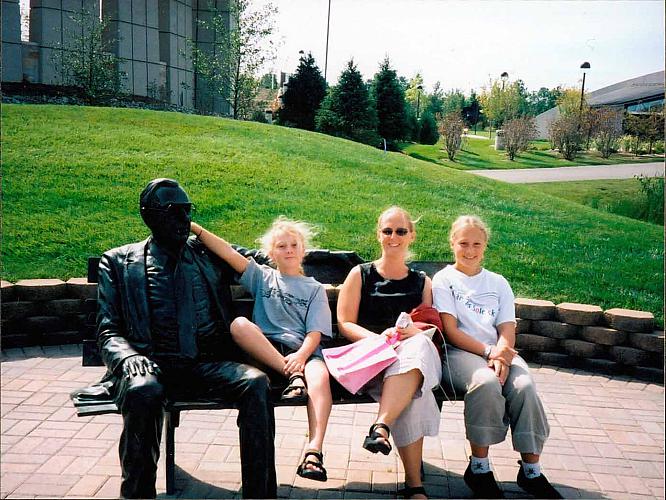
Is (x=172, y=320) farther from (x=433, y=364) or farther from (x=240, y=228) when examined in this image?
(x=240, y=228)

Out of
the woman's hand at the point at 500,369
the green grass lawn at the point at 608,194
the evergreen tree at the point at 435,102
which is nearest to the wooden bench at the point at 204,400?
the woman's hand at the point at 500,369

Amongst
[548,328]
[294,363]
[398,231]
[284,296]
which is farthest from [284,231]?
[548,328]

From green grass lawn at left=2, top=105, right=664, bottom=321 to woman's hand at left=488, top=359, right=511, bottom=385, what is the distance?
3.66m

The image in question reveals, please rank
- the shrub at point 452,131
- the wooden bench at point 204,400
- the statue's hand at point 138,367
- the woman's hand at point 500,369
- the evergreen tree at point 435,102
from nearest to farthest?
the statue's hand at point 138,367 → the wooden bench at point 204,400 → the woman's hand at point 500,369 → the evergreen tree at point 435,102 → the shrub at point 452,131

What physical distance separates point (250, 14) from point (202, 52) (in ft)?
3.91

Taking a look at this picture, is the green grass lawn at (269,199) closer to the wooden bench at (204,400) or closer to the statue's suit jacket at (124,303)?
the wooden bench at (204,400)

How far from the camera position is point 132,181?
927cm

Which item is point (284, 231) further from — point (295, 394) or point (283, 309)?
point (295, 394)

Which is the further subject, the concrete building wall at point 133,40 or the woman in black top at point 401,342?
the concrete building wall at point 133,40

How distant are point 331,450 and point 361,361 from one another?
94 cm

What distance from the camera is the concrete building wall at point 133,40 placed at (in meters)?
9.27

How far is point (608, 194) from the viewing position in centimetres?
980

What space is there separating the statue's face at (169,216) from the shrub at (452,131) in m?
7.59

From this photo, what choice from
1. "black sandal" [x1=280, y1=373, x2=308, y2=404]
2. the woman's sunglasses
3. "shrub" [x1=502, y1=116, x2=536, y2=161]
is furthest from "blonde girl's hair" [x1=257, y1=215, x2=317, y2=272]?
"shrub" [x1=502, y1=116, x2=536, y2=161]
